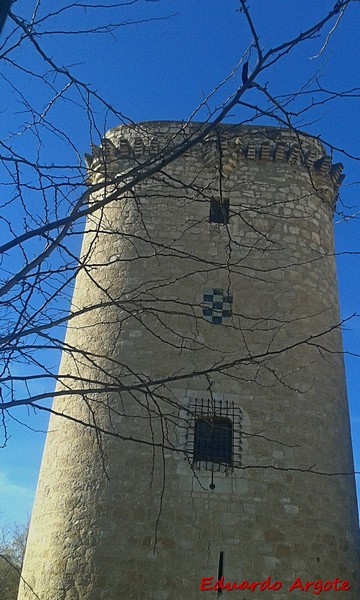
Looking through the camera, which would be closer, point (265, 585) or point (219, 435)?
point (265, 585)

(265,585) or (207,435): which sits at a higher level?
(207,435)

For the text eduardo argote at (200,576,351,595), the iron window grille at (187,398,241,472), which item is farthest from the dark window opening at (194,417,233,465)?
the text eduardo argote at (200,576,351,595)

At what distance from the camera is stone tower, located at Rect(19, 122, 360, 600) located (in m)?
6.57

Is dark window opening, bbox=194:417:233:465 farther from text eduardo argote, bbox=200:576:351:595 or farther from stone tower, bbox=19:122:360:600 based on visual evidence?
text eduardo argote, bbox=200:576:351:595

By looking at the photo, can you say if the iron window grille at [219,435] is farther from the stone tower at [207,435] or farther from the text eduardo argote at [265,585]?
the text eduardo argote at [265,585]

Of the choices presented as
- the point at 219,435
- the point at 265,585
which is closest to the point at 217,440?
the point at 219,435

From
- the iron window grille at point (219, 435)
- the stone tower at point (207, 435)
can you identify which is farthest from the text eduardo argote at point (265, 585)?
the iron window grille at point (219, 435)

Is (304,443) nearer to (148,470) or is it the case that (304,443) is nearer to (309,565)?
(309,565)

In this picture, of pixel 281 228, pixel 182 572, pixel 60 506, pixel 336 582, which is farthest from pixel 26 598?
pixel 281 228

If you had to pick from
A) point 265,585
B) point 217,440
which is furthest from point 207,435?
point 265,585

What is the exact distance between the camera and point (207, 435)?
745cm

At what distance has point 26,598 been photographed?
710cm

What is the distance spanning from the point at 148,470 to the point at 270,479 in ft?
5.20

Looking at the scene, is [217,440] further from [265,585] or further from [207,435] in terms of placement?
[265,585]
